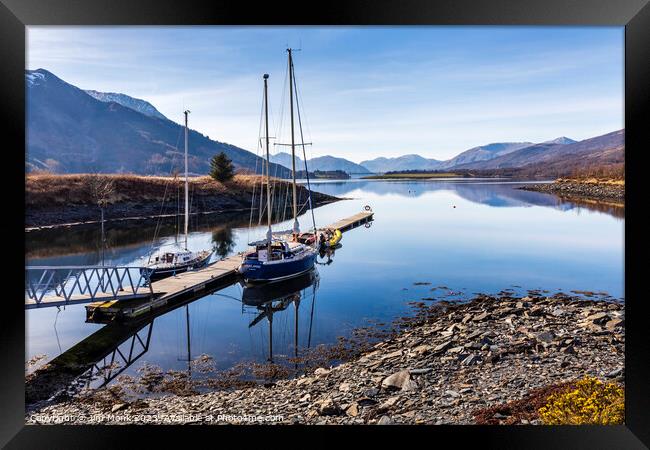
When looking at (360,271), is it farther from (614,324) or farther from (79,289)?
(79,289)

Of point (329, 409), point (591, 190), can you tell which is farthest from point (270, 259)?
point (591, 190)

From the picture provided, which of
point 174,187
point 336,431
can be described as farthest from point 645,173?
point 174,187

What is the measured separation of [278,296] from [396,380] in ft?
24.1

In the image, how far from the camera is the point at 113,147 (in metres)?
112

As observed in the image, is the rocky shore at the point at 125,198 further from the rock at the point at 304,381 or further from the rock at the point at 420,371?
the rock at the point at 420,371

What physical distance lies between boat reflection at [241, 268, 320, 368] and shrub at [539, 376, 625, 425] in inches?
223

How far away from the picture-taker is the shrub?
14.2 feet

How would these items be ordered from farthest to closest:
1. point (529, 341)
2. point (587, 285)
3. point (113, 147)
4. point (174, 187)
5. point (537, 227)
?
point (113, 147)
point (174, 187)
point (537, 227)
point (587, 285)
point (529, 341)

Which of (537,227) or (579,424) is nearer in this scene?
(579,424)

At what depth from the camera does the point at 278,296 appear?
13203mm

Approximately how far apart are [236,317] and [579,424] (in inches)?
322

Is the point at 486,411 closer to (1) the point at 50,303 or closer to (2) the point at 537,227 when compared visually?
(1) the point at 50,303

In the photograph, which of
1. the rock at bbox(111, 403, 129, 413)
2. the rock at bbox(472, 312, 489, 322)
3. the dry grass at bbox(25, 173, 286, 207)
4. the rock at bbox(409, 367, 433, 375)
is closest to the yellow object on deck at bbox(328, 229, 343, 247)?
the dry grass at bbox(25, 173, 286, 207)

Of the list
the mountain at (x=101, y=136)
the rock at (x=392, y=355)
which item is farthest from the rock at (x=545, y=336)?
the mountain at (x=101, y=136)
